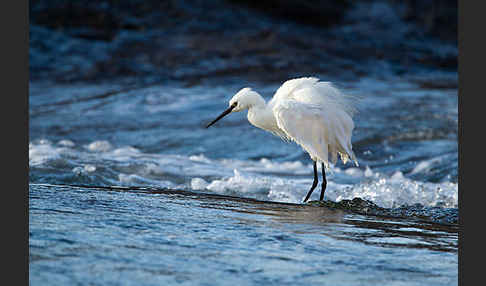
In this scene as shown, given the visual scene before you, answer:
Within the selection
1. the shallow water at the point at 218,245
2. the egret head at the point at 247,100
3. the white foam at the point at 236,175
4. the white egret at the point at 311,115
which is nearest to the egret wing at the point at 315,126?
the white egret at the point at 311,115

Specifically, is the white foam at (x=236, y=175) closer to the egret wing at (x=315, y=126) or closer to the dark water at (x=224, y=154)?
the dark water at (x=224, y=154)

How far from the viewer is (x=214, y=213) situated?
4.20 metres

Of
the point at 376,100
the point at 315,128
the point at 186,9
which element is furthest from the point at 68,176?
the point at 186,9

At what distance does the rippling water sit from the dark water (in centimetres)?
2

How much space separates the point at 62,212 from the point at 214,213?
0.94 metres

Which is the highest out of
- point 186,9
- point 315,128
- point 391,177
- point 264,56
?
point 186,9

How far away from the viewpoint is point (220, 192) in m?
6.39


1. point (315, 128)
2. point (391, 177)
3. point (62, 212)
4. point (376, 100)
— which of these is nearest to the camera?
point (62, 212)

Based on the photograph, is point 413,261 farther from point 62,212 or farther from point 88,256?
point 62,212

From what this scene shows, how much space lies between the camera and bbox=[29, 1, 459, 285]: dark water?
3088 mm

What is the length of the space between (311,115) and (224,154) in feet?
12.0

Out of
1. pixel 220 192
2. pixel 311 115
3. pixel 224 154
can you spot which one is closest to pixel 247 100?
pixel 311 115

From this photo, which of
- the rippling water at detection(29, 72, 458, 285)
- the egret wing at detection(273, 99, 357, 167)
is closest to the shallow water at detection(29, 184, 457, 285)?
the rippling water at detection(29, 72, 458, 285)

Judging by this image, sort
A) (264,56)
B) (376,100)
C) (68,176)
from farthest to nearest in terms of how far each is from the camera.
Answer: (264,56) → (376,100) → (68,176)
